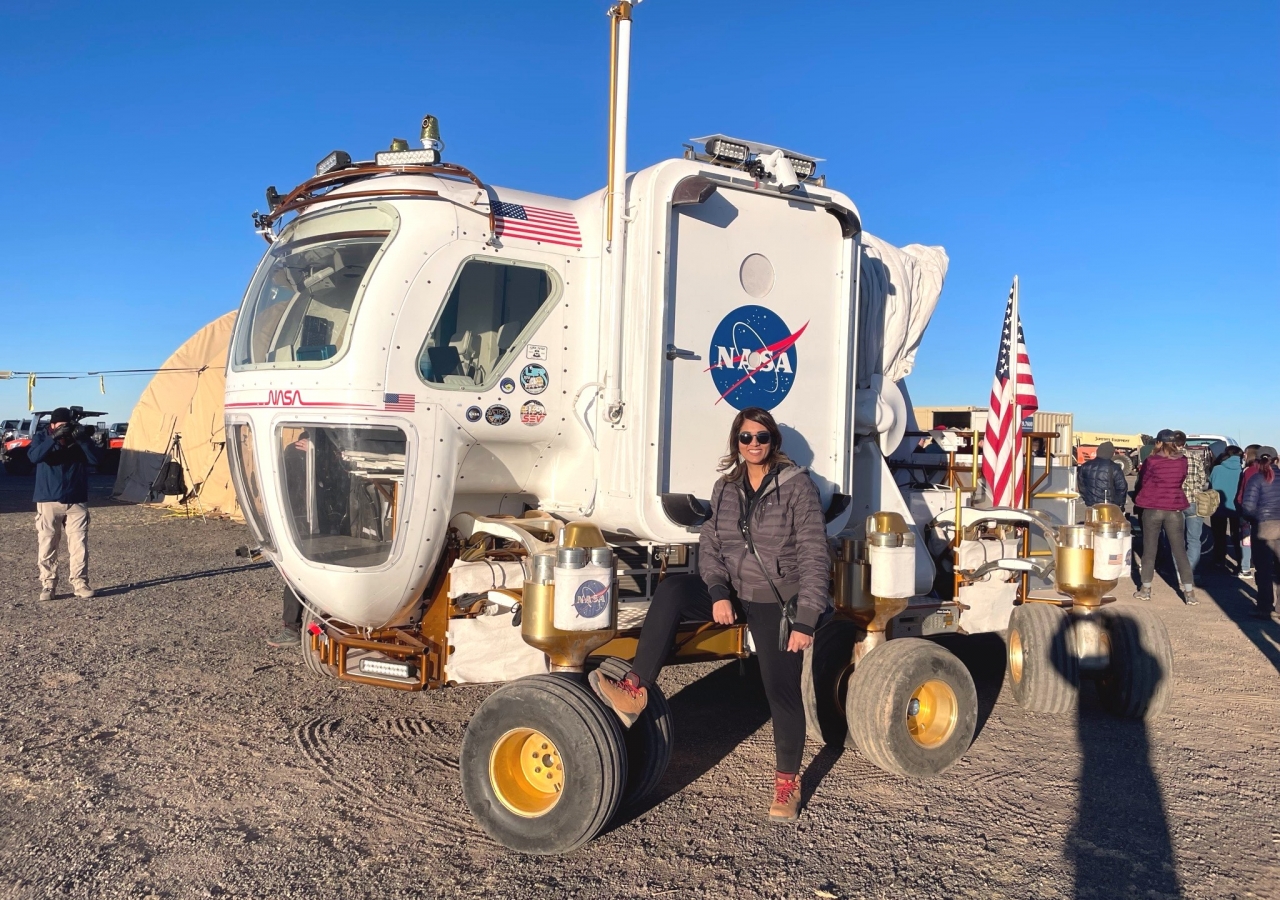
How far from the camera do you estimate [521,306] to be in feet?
16.9

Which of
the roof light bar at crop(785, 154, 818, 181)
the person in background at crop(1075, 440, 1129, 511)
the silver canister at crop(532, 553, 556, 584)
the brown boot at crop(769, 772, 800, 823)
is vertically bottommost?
the brown boot at crop(769, 772, 800, 823)

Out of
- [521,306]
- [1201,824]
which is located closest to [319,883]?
[521,306]

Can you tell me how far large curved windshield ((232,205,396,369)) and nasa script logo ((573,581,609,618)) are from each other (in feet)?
5.86

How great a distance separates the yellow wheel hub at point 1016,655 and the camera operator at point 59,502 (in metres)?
8.93

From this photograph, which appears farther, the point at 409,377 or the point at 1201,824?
the point at 409,377

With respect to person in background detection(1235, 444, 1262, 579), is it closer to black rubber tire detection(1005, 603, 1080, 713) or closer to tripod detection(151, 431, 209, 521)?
black rubber tire detection(1005, 603, 1080, 713)

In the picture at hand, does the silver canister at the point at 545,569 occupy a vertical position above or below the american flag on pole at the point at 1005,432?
below

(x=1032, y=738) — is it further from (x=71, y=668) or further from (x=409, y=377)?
(x=71, y=668)

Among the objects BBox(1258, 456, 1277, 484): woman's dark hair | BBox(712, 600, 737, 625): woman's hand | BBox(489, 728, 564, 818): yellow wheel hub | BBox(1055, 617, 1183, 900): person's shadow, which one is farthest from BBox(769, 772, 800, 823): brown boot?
BBox(1258, 456, 1277, 484): woman's dark hair

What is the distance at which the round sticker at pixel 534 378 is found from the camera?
511 cm

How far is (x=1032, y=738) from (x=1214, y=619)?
558cm

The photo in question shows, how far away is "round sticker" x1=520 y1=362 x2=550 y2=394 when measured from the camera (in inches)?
201

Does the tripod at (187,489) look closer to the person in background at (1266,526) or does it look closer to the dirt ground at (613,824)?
the dirt ground at (613,824)

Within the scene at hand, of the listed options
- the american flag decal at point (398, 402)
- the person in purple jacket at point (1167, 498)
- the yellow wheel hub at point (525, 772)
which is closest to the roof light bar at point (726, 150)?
the american flag decal at point (398, 402)
